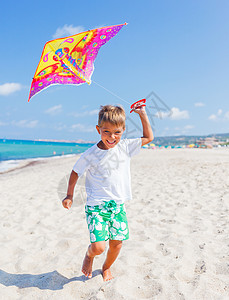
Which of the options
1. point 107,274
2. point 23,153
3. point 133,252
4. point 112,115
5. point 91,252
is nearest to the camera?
point 112,115

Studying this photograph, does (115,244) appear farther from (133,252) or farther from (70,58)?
(70,58)

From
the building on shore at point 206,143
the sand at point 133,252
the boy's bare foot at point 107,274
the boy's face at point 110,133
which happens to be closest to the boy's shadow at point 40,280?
the sand at point 133,252

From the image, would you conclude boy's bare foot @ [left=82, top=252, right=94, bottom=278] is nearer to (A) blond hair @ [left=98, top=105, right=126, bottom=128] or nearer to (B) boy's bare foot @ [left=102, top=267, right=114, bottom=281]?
(B) boy's bare foot @ [left=102, top=267, right=114, bottom=281]

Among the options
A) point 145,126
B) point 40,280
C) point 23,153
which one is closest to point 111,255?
point 40,280

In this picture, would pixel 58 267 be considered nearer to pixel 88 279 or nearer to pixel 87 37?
pixel 88 279

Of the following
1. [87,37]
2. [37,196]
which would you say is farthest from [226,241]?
[37,196]

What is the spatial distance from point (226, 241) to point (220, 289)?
1147mm

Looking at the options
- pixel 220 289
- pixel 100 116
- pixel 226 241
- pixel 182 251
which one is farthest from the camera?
pixel 226 241

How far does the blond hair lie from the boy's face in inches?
1.3

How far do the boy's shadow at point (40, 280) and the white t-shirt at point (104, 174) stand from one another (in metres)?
0.85

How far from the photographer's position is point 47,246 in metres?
3.38

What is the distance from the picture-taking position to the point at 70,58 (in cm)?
292

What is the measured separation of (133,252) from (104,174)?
1.23m

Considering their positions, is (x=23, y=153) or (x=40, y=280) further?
(x=23, y=153)
